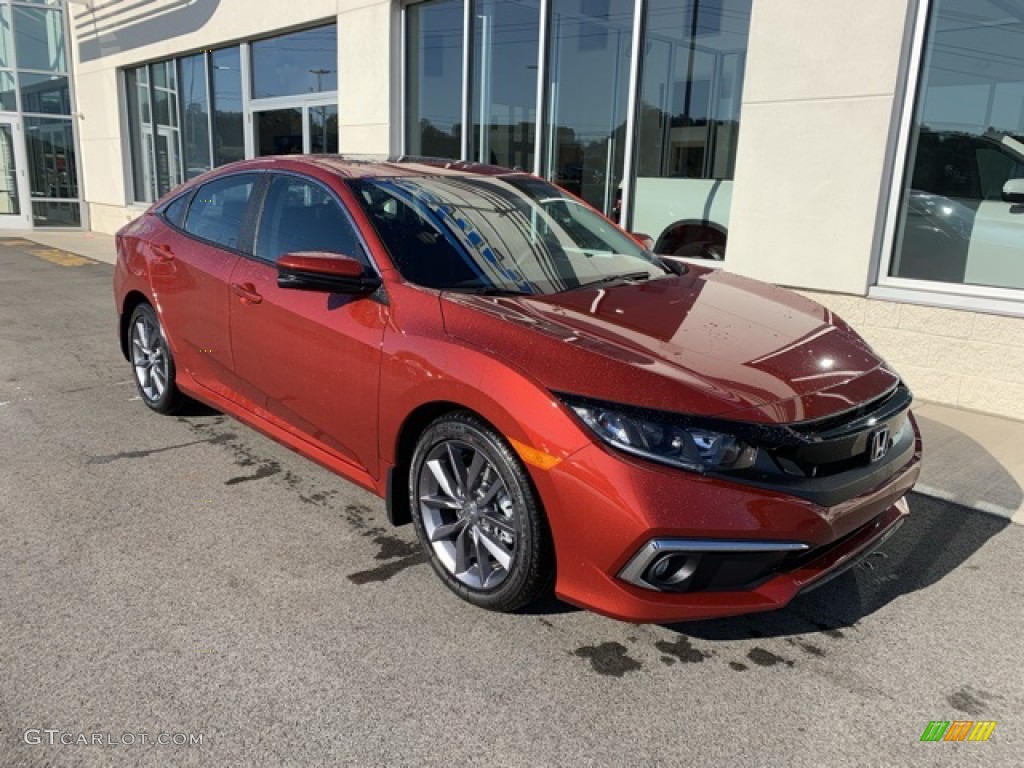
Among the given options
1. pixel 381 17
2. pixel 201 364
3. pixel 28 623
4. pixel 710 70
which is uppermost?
pixel 381 17

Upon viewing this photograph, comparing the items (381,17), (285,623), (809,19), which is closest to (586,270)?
(285,623)

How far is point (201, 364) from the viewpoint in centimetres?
452

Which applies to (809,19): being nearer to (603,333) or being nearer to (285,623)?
(603,333)

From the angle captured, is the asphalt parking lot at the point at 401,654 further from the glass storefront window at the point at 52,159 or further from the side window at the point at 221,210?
the glass storefront window at the point at 52,159

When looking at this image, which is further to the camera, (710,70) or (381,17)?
(381,17)

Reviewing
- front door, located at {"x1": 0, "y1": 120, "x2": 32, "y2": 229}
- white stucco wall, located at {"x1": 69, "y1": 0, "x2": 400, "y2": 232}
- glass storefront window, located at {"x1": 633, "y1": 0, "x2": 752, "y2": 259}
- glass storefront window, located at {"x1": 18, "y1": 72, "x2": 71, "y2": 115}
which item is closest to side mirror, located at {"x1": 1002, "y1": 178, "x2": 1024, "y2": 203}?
glass storefront window, located at {"x1": 633, "y1": 0, "x2": 752, "y2": 259}

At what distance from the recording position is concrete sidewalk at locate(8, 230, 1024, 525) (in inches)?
163

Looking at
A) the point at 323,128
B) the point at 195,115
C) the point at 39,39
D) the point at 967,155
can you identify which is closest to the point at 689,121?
the point at 967,155

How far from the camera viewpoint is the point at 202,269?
14.3 feet

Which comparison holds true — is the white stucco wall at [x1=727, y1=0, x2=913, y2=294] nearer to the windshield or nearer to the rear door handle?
the windshield

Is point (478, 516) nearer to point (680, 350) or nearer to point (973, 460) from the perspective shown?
point (680, 350)

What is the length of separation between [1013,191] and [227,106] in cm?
1243

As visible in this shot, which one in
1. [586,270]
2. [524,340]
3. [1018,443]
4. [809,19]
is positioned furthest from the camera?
[809,19]

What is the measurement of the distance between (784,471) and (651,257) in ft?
6.56
